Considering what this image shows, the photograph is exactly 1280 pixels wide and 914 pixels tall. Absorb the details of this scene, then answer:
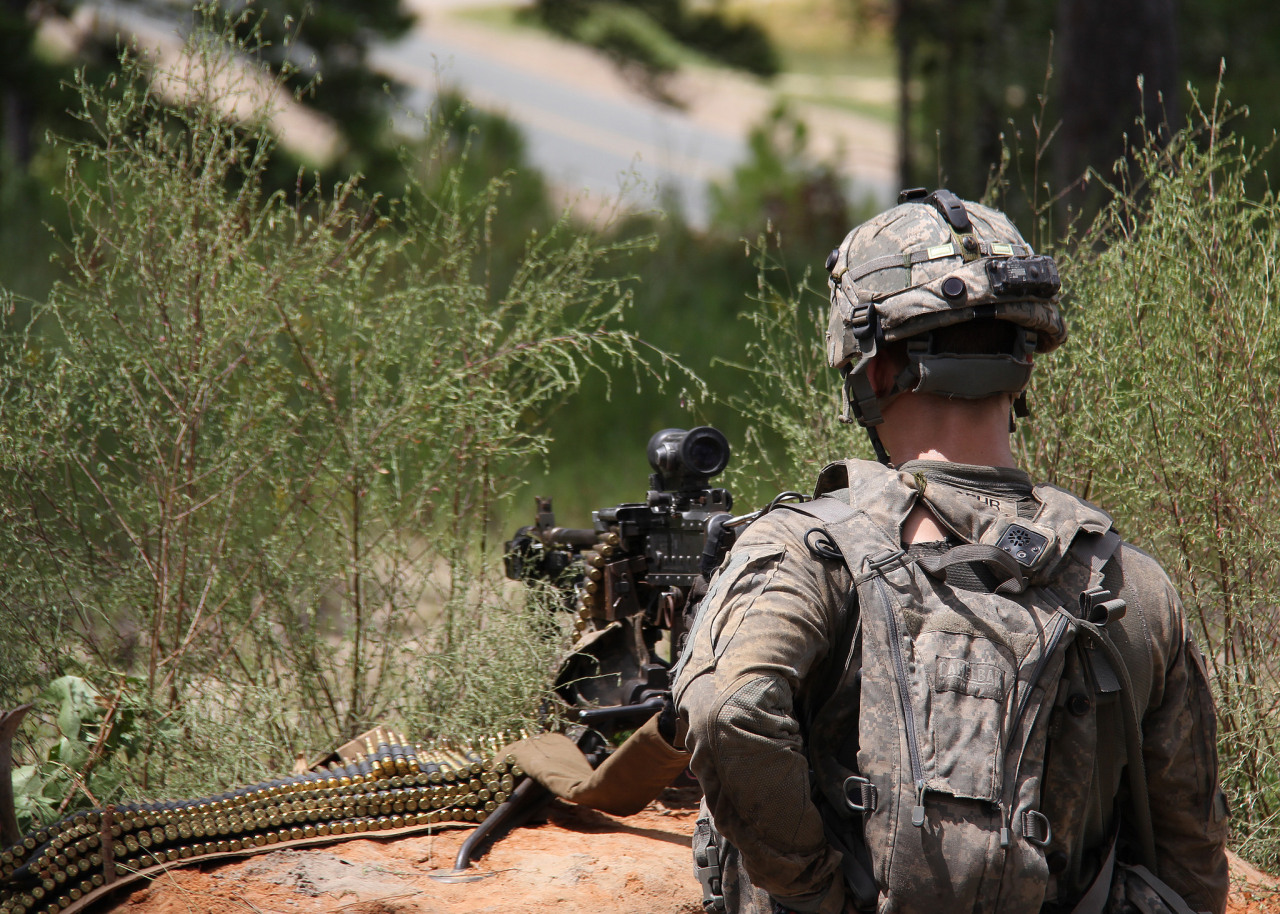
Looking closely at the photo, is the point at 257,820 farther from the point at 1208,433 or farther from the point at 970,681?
the point at 1208,433

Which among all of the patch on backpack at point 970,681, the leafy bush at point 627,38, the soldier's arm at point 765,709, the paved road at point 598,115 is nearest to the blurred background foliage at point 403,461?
the soldier's arm at point 765,709

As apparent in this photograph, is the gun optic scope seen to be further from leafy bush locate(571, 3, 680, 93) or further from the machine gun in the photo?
leafy bush locate(571, 3, 680, 93)

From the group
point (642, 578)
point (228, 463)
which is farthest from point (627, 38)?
point (642, 578)

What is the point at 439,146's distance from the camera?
4.86 metres

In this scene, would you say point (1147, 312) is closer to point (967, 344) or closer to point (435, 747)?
point (967, 344)

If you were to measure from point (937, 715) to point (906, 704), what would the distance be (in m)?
0.05

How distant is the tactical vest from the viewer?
1866 mm

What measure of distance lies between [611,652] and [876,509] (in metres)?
2.60

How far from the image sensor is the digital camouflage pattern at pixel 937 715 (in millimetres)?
1873

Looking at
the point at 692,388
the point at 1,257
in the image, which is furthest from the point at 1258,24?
the point at 1,257

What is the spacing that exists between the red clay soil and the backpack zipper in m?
1.78

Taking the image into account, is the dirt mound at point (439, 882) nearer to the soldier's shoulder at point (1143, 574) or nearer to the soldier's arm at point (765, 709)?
the soldier's arm at point (765, 709)

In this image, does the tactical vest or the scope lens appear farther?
the scope lens

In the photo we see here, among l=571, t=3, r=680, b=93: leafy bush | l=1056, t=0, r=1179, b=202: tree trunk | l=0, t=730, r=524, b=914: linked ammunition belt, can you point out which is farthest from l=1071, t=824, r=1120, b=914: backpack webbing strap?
l=571, t=3, r=680, b=93: leafy bush
